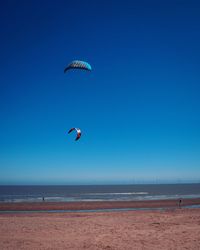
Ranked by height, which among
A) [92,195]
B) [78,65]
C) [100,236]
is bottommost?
[92,195]

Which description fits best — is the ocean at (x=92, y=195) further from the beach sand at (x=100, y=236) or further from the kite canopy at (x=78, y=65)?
the kite canopy at (x=78, y=65)

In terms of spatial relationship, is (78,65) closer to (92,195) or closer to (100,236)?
(100,236)

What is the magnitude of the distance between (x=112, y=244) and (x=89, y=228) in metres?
3.81

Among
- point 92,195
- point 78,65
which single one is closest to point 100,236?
point 78,65

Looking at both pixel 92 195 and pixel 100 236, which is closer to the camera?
pixel 100 236

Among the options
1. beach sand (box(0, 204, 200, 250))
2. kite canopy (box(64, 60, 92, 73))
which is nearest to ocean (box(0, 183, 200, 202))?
beach sand (box(0, 204, 200, 250))

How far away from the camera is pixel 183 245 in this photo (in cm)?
1067

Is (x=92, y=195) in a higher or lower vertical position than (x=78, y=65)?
lower

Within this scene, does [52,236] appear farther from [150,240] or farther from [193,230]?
[193,230]

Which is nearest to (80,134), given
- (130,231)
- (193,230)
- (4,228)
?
(130,231)

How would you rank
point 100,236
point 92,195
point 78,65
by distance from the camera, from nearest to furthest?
point 100,236
point 78,65
point 92,195

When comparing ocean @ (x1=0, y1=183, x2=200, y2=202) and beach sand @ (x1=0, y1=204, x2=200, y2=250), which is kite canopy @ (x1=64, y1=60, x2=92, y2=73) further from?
ocean @ (x1=0, y1=183, x2=200, y2=202)

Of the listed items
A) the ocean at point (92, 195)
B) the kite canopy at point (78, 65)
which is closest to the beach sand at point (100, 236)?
the kite canopy at point (78, 65)

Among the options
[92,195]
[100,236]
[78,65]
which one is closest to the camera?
[100,236]
